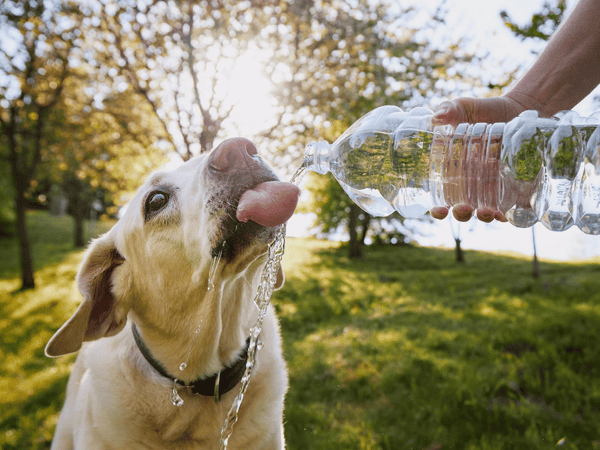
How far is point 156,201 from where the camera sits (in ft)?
6.98

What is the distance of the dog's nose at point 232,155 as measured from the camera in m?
1.79

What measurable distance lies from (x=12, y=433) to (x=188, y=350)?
2962 millimetres

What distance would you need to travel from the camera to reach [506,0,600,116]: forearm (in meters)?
1.69

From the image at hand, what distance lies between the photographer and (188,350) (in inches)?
85.7

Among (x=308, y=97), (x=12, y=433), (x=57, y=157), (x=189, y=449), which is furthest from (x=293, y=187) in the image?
(x=57, y=157)

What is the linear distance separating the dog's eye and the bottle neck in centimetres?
81

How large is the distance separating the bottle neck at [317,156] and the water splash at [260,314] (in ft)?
1.81

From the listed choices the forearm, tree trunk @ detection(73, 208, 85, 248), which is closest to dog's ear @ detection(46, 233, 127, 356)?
the forearm

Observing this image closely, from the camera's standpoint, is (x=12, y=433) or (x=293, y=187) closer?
(x=293, y=187)

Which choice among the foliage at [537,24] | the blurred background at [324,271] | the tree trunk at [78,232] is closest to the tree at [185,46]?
the blurred background at [324,271]

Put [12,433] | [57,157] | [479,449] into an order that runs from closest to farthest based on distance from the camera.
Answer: [479,449] < [12,433] < [57,157]

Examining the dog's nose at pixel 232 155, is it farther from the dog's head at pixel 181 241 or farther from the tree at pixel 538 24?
the tree at pixel 538 24

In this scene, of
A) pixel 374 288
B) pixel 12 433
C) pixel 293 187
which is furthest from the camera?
pixel 374 288

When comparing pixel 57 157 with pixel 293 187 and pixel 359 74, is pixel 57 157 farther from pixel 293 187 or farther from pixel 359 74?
pixel 293 187
